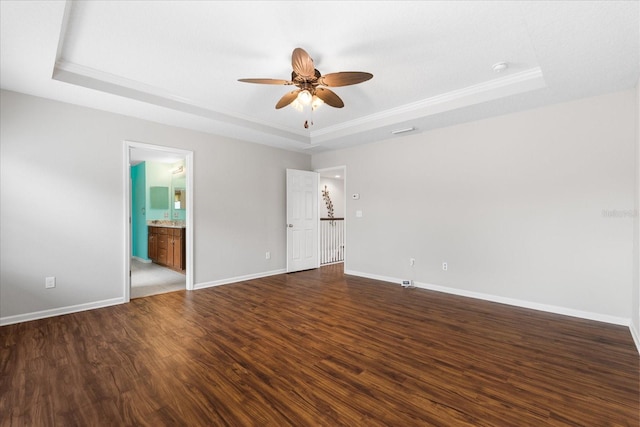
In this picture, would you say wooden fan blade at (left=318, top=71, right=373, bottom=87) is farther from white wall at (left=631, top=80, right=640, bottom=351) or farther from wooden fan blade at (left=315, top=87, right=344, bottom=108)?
white wall at (left=631, top=80, right=640, bottom=351)

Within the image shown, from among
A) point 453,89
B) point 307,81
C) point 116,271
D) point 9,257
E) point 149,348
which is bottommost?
point 149,348

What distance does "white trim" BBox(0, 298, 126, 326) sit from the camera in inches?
125

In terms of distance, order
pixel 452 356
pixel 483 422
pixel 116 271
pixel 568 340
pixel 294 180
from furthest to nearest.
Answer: pixel 294 180 → pixel 116 271 → pixel 568 340 → pixel 452 356 → pixel 483 422

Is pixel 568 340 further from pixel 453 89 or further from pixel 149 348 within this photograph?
pixel 149 348

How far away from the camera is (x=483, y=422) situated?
1672mm

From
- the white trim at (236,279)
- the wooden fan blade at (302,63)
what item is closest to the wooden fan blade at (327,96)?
the wooden fan blade at (302,63)

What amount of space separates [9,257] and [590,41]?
19.5ft

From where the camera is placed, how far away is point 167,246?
6164mm

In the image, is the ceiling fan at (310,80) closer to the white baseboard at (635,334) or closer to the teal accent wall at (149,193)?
the white baseboard at (635,334)

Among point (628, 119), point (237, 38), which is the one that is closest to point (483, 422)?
point (237, 38)

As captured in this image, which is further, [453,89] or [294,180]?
[294,180]

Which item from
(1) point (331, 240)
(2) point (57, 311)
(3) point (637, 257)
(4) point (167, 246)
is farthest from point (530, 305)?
(4) point (167, 246)

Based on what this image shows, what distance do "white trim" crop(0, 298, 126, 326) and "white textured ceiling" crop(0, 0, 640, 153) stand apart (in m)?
2.52

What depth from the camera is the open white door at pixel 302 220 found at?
5.97m
